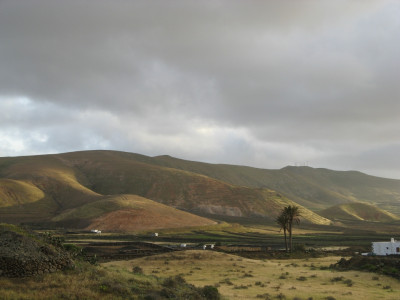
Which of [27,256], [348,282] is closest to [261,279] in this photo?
[348,282]

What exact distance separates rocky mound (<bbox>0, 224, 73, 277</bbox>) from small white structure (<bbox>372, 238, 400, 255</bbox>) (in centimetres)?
5893

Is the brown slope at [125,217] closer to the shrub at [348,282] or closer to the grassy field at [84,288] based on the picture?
the shrub at [348,282]

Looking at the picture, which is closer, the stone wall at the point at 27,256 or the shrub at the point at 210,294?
the stone wall at the point at 27,256

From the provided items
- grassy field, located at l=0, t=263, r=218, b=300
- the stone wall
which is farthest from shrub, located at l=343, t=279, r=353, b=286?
the stone wall

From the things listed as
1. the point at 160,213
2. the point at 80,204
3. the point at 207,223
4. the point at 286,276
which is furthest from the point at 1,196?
the point at 286,276

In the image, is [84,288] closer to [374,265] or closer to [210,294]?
[210,294]

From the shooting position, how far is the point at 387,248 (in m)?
65.0

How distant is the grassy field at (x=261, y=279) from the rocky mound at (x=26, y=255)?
7.37 m

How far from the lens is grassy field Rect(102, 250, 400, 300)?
104 ft

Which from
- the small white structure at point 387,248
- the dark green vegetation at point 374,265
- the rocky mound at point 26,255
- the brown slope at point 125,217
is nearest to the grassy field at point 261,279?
the dark green vegetation at point 374,265

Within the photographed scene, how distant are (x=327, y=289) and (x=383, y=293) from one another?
4.66 m

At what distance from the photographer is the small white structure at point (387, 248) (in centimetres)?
6360

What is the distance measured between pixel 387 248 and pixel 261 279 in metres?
35.3

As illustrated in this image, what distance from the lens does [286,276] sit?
4306 cm
